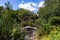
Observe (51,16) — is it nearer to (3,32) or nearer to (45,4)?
(45,4)

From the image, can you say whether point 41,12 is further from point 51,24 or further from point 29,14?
point 29,14

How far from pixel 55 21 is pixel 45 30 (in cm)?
219

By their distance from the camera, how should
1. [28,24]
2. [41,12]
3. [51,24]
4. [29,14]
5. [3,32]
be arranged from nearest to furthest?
[3,32], [51,24], [41,12], [28,24], [29,14]

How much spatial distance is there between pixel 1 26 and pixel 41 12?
32.3 feet

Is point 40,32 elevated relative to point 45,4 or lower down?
lower down

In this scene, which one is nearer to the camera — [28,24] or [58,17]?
[58,17]

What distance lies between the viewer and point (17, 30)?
14.5 meters

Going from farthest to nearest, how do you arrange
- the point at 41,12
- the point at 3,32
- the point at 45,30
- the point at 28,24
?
the point at 28,24, the point at 41,12, the point at 45,30, the point at 3,32

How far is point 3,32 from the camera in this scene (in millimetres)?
14047

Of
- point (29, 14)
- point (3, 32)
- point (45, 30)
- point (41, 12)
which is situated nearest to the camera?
point (3, 32)

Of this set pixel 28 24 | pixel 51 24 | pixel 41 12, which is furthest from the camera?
pixel 28 24

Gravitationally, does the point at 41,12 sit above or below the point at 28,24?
above

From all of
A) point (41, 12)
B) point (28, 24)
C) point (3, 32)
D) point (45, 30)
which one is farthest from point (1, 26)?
point (28, 24)

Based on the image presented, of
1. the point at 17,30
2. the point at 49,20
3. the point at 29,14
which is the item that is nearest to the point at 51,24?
the point at 49,20
